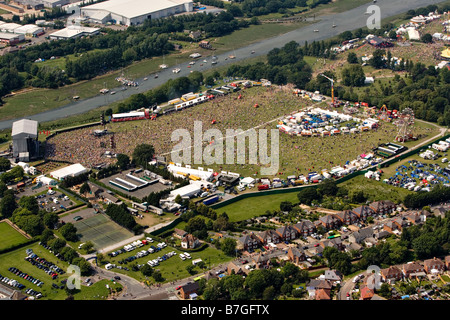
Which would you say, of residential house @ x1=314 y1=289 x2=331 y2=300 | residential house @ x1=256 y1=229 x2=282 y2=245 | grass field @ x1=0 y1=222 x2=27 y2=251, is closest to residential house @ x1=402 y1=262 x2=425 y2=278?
residential house @ x1=314 y1=289 x2=331 y2=300

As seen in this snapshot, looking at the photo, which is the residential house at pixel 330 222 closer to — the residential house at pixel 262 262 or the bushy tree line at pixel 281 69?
the residential house at pixel 262 262

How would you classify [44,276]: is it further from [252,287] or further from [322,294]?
[322,294]

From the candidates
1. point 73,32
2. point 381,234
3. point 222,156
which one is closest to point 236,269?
point 381,234

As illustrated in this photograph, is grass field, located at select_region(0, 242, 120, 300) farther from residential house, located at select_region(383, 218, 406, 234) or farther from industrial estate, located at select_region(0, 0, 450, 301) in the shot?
residential house, located at select_region(383, 218, 406, 234)

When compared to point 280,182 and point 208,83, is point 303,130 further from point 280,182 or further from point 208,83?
point 208,83

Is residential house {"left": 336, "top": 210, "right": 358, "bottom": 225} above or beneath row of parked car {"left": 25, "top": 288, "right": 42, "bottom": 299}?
above

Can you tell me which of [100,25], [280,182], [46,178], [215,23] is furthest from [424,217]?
[100,25]

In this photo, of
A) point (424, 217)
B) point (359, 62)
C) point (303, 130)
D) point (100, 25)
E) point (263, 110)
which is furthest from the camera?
point (100, 25)

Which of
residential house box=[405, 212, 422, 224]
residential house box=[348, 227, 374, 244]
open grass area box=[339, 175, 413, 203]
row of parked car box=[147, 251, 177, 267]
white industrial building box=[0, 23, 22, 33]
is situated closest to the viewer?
row of parked car box=[147, 251, 177, 267]
